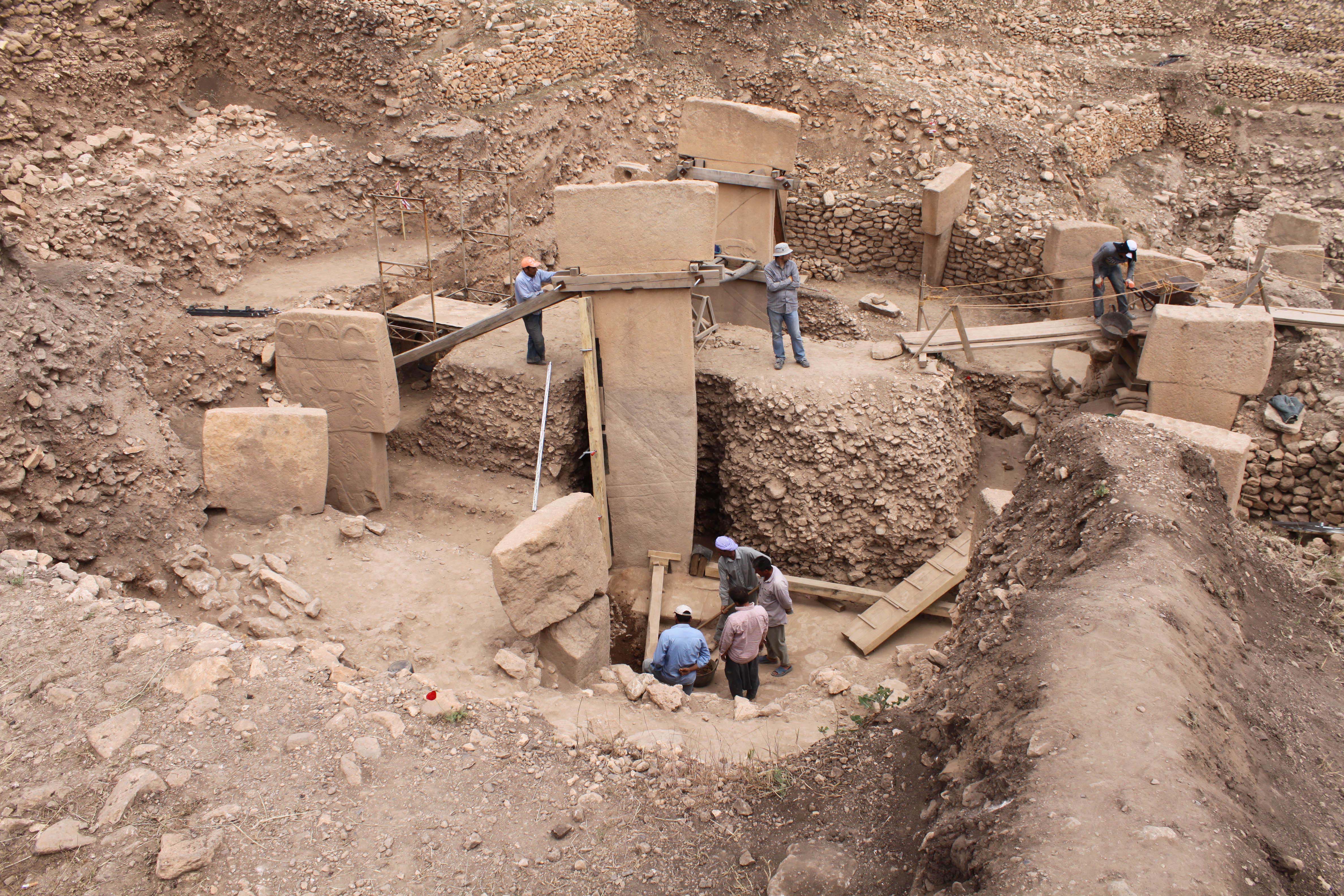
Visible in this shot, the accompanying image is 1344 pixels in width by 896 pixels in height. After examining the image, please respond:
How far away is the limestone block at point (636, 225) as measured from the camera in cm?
672

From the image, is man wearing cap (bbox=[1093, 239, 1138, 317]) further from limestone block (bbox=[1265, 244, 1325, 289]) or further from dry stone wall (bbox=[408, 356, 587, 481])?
dry stone wall (bbox=[408, 356, 587, 481])

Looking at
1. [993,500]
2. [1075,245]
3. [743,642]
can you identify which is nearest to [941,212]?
[1075,245]

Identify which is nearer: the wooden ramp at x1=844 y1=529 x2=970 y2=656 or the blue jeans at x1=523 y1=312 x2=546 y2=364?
the wooden ramp at x1=844 y1=529 x2=970 y2=656

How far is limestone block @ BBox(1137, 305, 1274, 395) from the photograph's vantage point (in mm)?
6219

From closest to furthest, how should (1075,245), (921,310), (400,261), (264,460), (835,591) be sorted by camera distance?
1. (264,460)
2. (835,591)
3. (921,310)
4. (1075,245)
5. (400,261)

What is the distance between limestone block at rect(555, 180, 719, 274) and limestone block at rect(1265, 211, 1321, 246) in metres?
8.17

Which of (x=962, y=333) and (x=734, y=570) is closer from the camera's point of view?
(x=734, y=570)

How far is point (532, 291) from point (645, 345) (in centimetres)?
125

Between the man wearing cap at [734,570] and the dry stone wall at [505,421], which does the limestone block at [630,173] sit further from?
the man wearing cap at [734,570]

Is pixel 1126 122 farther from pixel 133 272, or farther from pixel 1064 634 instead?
pixel 133 272

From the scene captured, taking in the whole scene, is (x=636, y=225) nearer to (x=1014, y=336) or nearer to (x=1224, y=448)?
(x=1014, y=336)

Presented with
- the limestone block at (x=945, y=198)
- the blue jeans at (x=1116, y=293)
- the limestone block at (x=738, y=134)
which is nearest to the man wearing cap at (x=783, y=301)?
the blue jeans at (x=1116, y=293)

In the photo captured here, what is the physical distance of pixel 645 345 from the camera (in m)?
7.28

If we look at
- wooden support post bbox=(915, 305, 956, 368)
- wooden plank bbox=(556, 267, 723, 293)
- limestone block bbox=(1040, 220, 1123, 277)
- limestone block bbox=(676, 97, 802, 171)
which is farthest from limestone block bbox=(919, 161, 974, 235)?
wooden plank bbox=(556, 267, 723, 293)
